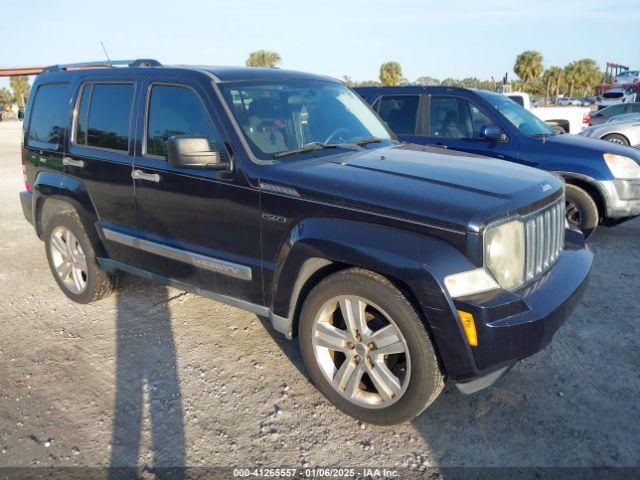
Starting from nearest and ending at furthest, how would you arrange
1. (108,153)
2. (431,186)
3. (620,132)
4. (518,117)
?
(431,186)
(108,153)
(518,117)
(620,132)

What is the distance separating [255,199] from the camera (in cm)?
318

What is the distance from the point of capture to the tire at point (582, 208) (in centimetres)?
599

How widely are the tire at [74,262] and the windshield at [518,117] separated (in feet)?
16.1

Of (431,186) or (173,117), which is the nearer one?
(431,186)

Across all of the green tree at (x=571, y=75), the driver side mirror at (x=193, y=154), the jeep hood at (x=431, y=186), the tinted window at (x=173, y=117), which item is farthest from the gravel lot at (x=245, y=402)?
the green tree at (x=571, y=75)

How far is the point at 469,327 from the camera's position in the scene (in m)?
2.47

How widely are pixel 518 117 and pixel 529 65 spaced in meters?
58.8

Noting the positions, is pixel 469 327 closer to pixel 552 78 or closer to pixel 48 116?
pixel 48 116

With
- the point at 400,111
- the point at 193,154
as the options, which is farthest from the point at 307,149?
the point at 400,111

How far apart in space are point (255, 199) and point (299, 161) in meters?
0.38

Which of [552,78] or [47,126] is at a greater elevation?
[552,78]

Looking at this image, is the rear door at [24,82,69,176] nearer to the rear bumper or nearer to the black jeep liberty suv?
the black jeep liberty suv

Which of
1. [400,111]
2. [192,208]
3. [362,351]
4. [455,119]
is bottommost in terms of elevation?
[362,351]

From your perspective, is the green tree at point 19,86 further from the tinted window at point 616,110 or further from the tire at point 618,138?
the tire at point 618,138
